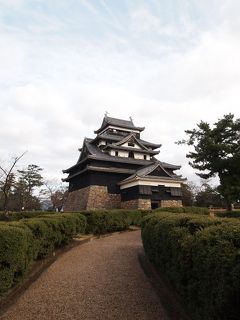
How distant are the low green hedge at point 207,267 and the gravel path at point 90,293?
110 cm

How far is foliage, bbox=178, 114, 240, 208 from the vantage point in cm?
2812

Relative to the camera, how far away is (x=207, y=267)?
417cm

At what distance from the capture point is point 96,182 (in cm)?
3322

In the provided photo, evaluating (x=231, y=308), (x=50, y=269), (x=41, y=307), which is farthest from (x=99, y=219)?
(x=231, y=308)

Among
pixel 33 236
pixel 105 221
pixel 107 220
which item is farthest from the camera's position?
pixel 107 220

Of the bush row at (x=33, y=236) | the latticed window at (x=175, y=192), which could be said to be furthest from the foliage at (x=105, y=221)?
the latticed window at (x=175, y=192)

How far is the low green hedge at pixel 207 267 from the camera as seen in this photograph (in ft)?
11.7

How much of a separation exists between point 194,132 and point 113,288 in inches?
1038

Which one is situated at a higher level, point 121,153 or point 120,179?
point 121,153

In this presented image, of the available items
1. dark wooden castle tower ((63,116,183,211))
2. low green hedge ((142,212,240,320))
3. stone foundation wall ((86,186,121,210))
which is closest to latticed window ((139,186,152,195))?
dark wooden castle tower ((63,116,183,211))

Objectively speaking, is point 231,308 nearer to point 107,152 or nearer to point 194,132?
point 194,132

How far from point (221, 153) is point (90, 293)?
2526cm

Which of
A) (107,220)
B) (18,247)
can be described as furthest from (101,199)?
(18,247)

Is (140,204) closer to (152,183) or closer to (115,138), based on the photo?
(152,183)
